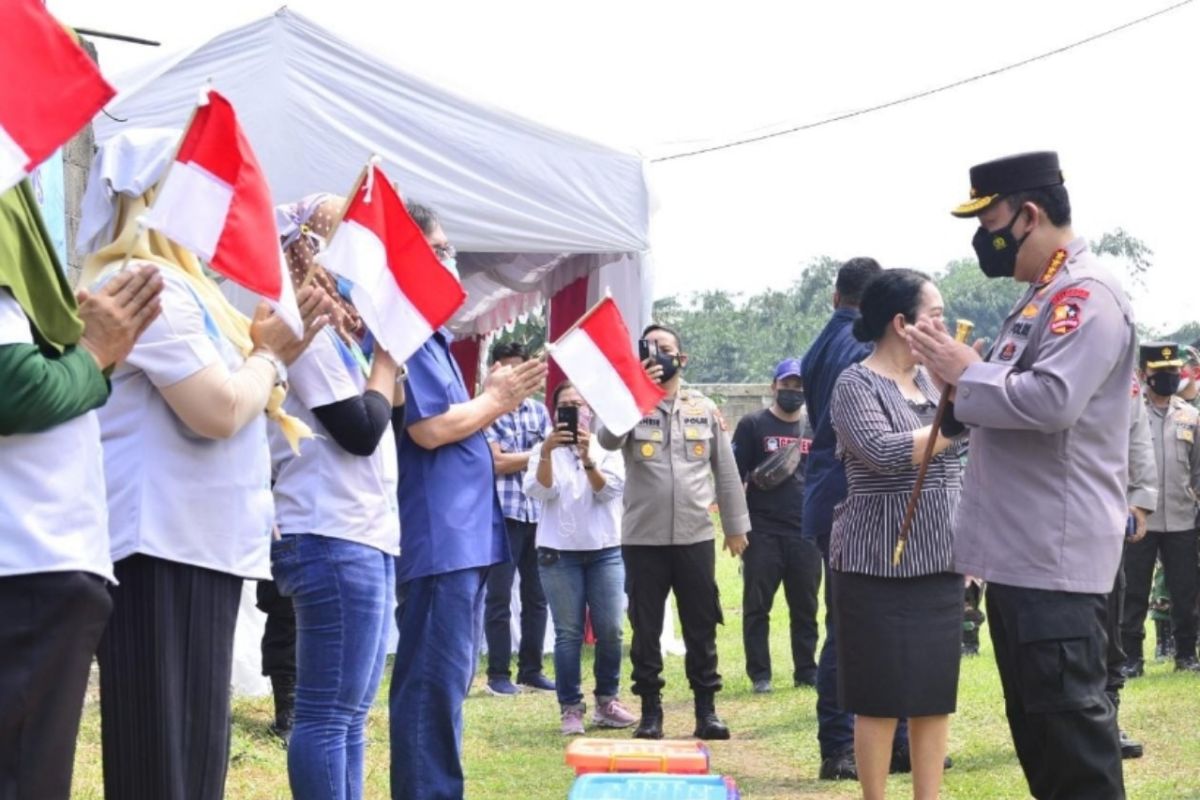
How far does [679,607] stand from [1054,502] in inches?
170

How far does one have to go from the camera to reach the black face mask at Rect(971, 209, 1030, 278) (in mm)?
4594

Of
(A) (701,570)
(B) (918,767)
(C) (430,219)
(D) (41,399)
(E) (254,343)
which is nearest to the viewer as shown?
(D) (41,399)

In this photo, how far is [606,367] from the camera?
273 inches

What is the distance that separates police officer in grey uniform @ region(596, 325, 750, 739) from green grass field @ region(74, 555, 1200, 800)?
1.31ft

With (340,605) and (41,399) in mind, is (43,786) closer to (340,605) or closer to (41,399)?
(41,399)

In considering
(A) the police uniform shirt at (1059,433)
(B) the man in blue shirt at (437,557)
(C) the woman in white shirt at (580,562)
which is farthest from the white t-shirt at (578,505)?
(A) the police uniform shirt at (1059,433)

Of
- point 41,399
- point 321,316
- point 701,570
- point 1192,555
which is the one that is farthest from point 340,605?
point 1192,555

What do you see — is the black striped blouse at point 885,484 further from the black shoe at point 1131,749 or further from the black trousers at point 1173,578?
the black trousers at point 1173,578

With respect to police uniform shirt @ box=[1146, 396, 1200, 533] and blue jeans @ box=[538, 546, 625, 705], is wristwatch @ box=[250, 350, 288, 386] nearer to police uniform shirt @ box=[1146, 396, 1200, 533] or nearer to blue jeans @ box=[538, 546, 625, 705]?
blue jeans @ box=[538, 546, 625, 705]

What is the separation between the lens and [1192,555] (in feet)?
36.6

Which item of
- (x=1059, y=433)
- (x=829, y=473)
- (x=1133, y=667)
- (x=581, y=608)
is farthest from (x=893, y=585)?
(x=1133, y=667)

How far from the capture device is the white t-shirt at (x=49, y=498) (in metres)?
2.71

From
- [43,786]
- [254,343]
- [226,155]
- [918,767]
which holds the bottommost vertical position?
[918,767]

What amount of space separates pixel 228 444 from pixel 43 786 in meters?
0.92
